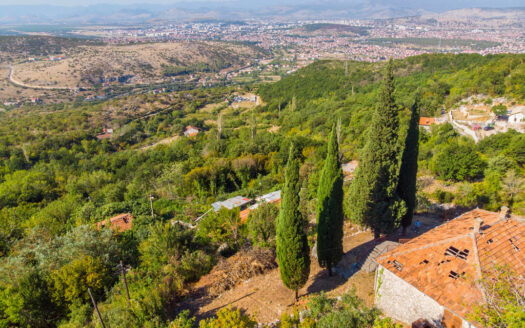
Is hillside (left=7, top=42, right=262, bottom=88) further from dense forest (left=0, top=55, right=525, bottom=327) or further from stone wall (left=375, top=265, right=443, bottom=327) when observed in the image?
stone wall (left=375, top=265, right=443, bottom=327)

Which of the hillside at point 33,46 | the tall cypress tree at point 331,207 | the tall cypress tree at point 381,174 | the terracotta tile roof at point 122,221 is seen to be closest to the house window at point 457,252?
the tall cypress tree at point 331,207

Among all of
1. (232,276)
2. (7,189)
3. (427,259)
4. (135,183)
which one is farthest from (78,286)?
(7,189)

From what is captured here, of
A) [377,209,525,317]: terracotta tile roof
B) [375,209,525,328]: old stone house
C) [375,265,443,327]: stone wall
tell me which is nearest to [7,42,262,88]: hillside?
[375,265,443,327]: stone wall

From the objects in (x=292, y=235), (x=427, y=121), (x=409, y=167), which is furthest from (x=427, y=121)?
(x=292, y=235)

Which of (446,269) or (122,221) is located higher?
(446,269)

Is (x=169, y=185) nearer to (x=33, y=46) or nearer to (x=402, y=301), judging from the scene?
(x=402, y=301)
